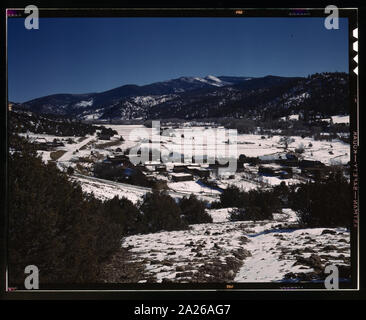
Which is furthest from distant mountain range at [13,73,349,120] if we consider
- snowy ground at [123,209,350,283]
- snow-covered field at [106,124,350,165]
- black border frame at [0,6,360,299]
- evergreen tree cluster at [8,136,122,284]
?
snowy ground at [123,209,350,283]

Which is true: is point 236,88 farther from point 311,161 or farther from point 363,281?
point 363,281

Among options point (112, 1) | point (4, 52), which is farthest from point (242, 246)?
point (4, 52)

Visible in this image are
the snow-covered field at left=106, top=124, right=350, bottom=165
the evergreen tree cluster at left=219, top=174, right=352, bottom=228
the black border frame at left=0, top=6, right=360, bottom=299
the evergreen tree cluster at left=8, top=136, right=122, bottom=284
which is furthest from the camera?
the snow-covered field at left=106, top=124, right=350, bottom=165

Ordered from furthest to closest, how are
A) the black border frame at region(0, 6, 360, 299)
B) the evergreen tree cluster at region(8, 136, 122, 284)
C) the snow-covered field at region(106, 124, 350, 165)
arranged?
the snow-covered field at region(106, 124, 350, 165), the evergreen tree cluster at region(8, 136, 122, 284), the black border frame at region(0, 6, 360, 299)

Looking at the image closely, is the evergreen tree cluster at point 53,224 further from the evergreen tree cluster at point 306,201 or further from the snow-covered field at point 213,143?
the snow-covered field at point 213,143

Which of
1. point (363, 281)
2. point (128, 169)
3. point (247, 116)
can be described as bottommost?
point (363, 281)

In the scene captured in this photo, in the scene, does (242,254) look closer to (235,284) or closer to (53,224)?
(235,284)

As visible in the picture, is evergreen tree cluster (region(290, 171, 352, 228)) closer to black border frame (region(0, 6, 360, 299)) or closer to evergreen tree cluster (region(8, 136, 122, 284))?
black border frame (region(0, 6, 360, 299))
